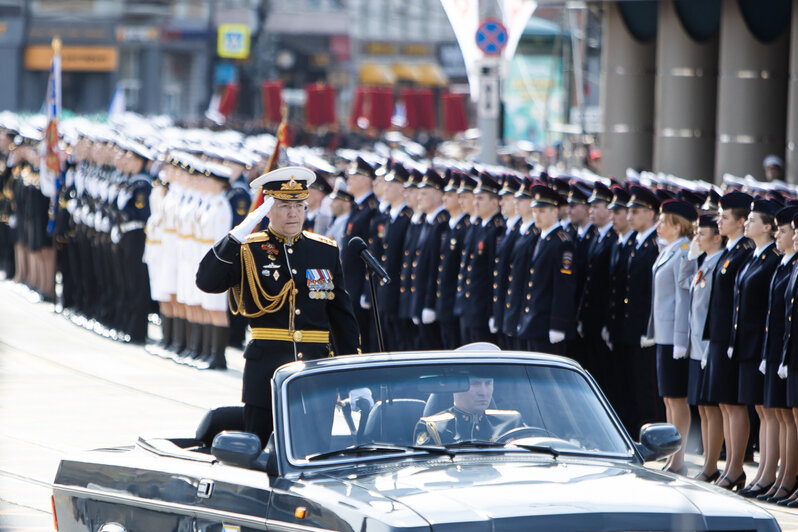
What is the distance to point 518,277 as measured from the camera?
12445mm

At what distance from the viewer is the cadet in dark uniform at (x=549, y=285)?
1202cm

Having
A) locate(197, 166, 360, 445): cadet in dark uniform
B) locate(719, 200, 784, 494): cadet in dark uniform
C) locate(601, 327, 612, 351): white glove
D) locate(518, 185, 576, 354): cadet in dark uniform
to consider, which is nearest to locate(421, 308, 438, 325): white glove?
locate(518, 185, 576, 354): cadet in dark uniform

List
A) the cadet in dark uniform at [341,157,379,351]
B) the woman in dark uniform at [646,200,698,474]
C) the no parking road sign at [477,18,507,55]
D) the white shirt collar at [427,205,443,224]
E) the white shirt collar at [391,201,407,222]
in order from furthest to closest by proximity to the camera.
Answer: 1. the no parking road sign at [477,18,507,55]
2. the cadet in dark uniform at [341,157,379,351]
3. the white shirt collar at [391,201,407,222]
4. the white shirt collar at [427,205,443,224]
5. the woman in dark uniform at [646,200,698,474]

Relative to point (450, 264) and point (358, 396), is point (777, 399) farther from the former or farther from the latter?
point (358, 396)

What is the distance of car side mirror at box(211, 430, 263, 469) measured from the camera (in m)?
5.85

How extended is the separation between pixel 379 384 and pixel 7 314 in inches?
605

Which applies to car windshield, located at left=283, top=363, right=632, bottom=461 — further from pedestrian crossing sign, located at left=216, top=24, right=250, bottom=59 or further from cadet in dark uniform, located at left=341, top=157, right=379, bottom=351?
pedestrian crossing sign, located at left=216, top=24, right=250, bottom=59

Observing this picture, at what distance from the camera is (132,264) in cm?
1806

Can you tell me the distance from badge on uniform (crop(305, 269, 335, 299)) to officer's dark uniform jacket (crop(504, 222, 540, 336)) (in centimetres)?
469

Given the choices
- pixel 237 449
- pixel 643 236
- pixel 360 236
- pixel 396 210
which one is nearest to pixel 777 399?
pixel 643 236

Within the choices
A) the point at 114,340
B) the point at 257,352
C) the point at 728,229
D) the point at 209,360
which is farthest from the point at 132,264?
the point at 257,352

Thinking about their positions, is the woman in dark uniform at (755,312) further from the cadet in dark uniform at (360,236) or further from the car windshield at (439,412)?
the cadet in dark uniform at (360,236)

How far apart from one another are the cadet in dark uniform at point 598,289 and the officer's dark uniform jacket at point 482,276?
99cm

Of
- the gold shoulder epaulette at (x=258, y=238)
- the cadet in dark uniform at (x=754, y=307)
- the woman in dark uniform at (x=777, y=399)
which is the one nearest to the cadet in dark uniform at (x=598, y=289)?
the cadet in dark uniform at (x=754, y=307)
